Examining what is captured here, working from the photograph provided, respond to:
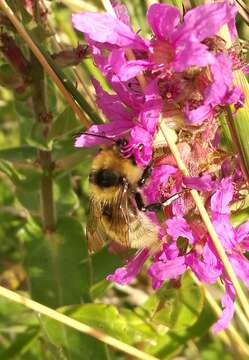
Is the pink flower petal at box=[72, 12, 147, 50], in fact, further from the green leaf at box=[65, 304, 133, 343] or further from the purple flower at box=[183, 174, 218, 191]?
the green leaf at box=[65, 304, 133, 343]

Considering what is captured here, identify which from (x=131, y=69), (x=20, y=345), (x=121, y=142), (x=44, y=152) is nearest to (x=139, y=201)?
(x=121, y=142)

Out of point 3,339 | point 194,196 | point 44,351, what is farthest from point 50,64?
point 3,339

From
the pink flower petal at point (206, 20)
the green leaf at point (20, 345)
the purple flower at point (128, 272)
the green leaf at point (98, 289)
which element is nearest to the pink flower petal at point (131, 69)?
the pink flower petal at point (206, 20)

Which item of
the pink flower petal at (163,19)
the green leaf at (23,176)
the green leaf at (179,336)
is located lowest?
the green leaf at (179,336)

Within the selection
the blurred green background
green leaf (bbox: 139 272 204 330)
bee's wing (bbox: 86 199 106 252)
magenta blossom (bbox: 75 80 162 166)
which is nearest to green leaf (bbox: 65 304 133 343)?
the blurred green background

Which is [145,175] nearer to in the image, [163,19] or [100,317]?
[163,19]

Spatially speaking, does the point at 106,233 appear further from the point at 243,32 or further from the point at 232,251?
the point at 243,32

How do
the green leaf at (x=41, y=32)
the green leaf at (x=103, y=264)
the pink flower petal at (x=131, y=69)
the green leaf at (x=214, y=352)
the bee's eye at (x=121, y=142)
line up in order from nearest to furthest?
the pink flower petal at (x=131, y=69)
the bee's eye at (x=121, y=142)
the green leaf at (x=41, y=32)
the green leaf at (x=103, y=264)
the green leaf at (x=214, y=352)

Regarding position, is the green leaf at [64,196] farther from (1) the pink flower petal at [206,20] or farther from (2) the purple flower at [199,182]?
(1) the pink flower petal at [206,20]
